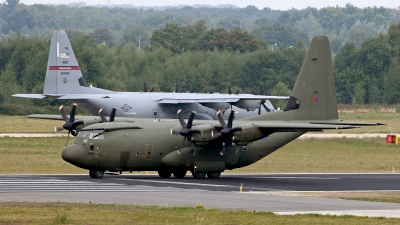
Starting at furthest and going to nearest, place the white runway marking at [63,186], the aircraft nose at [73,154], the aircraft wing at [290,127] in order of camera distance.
→ the aircraft wing at [290,127]
the aircraft nose at [73,154]
the white runway marking at [63,186]

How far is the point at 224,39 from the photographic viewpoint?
13325cm

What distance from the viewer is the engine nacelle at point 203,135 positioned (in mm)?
35781

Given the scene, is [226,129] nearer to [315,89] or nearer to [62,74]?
[315,89]

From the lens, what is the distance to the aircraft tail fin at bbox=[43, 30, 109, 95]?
61.6 meters

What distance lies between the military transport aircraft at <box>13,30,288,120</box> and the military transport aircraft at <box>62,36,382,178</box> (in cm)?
1954

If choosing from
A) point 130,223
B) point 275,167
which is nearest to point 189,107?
point 275,167

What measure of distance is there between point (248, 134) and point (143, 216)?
506 inches

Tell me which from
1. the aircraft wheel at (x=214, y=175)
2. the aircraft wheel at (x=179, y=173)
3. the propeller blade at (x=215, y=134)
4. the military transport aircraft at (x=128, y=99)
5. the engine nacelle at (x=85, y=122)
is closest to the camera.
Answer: the propeller blade at (x=215, y=134)

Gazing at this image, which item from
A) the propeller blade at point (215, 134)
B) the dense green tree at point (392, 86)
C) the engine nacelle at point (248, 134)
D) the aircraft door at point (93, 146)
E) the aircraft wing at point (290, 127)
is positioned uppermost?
the aircraft wing at point (290, 127)

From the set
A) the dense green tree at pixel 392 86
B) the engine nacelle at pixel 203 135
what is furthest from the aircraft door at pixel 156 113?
the dense green tree at pixel 392 86

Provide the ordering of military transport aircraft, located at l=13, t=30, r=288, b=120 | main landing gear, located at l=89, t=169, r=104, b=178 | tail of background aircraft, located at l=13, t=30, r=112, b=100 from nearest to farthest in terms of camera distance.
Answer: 1. main landing gear, located at l=89, t=169, r=104, b=178
2. military transport aircraft, located at l=13, t=30, r=288, b=120
3. tail of background aircraft, located at l=13, t=30, r=112, b=100

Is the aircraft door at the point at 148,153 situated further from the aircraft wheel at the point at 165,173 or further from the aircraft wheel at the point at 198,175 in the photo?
the aircraft wheel at the point at 198,175

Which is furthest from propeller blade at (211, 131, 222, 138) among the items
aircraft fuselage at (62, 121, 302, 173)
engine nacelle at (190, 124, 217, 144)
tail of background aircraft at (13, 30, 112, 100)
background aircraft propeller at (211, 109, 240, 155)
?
tail of background aircraft at (13, 30, 112, 100)

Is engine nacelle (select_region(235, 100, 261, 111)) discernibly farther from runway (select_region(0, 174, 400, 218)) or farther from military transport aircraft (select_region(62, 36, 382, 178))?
military transport aircraft (select_region(62, 36, 382, 178))
